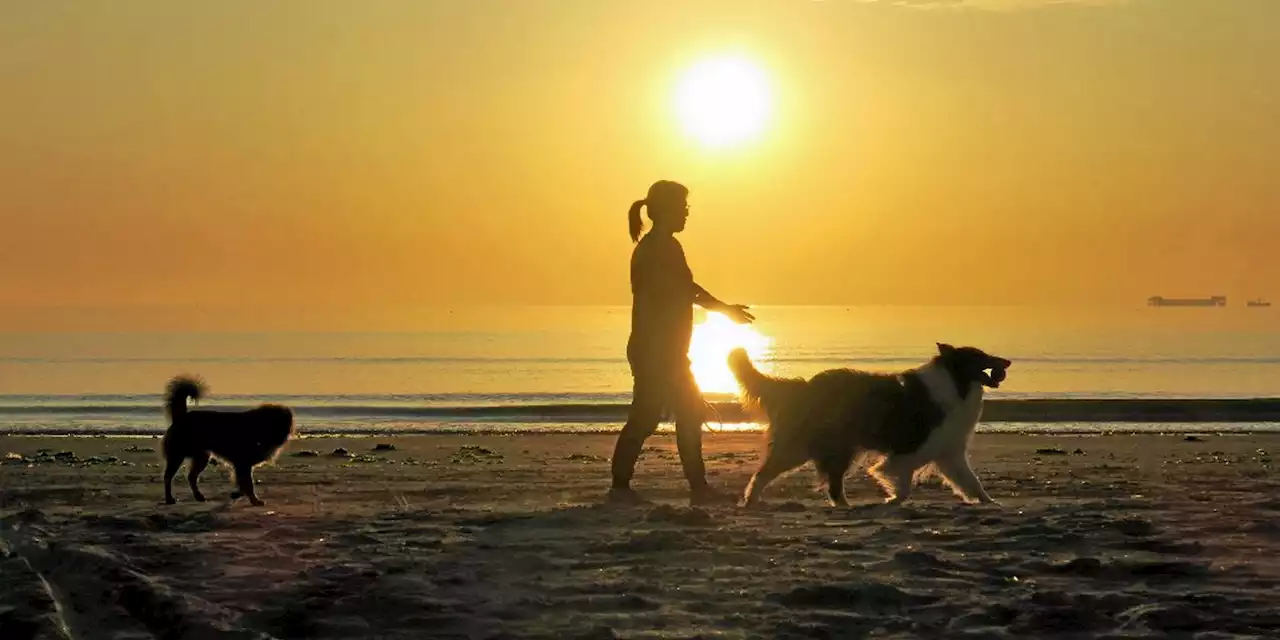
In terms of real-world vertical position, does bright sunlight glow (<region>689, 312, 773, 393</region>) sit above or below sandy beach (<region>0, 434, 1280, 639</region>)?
below

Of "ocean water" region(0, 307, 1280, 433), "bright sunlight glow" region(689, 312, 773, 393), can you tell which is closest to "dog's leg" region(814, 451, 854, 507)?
"ocean water" region(0, 307, 1280, 433)

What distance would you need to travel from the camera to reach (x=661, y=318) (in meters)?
9.26

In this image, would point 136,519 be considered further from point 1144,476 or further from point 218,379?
point 218,379

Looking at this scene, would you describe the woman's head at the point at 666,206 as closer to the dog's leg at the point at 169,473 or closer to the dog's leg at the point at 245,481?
the dog's leg at the point at 245,481

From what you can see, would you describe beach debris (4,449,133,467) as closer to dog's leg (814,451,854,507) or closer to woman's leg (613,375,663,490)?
woman's leg (613,375,663,490)

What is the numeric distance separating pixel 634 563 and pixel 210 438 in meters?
5.02

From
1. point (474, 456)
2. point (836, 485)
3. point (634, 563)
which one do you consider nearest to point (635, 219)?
point (836, 485)

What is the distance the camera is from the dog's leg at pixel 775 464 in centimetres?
957

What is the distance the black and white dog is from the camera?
9.67 m

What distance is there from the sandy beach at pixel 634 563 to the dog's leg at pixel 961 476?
318mm

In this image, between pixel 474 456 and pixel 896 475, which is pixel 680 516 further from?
pixel 474 456

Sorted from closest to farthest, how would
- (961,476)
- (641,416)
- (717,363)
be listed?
(641,416) < (961,476) < (717,363)

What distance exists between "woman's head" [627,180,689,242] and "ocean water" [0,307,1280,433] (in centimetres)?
766

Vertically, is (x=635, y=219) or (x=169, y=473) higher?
(x=635, y=219)
